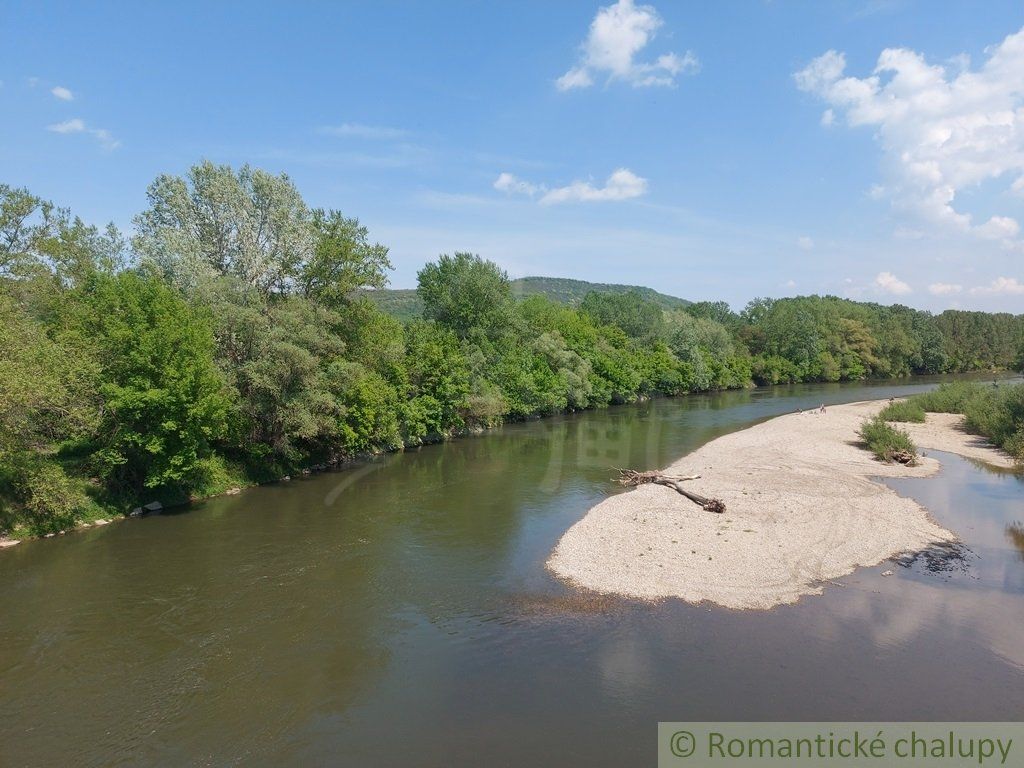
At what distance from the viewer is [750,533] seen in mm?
22516

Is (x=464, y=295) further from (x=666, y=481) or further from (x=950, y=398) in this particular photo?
(x=950, y=398)

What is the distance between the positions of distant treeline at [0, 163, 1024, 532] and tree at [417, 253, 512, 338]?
0.18 m

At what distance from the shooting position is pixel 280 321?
31.7 metres

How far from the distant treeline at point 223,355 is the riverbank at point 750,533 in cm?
1722

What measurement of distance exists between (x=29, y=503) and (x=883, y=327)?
411 ft

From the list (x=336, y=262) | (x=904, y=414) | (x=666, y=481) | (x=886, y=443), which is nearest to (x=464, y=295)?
(x=336, y=262)

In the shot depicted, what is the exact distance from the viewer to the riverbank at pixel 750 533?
18734 mm

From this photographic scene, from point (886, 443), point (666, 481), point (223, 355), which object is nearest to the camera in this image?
point (666, 481)

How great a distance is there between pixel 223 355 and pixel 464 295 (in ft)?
87.9

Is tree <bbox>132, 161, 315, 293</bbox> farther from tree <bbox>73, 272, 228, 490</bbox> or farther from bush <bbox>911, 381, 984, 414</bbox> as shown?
bush <bbox>911, 381, 984, 414</bbox>

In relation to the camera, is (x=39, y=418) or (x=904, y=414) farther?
(x=904, y=414)

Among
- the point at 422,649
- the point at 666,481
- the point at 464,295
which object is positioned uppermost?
the point at 464,295

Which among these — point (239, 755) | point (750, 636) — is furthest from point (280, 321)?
point (750, 636)

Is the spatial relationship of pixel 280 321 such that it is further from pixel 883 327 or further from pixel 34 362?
pixel 883 327
